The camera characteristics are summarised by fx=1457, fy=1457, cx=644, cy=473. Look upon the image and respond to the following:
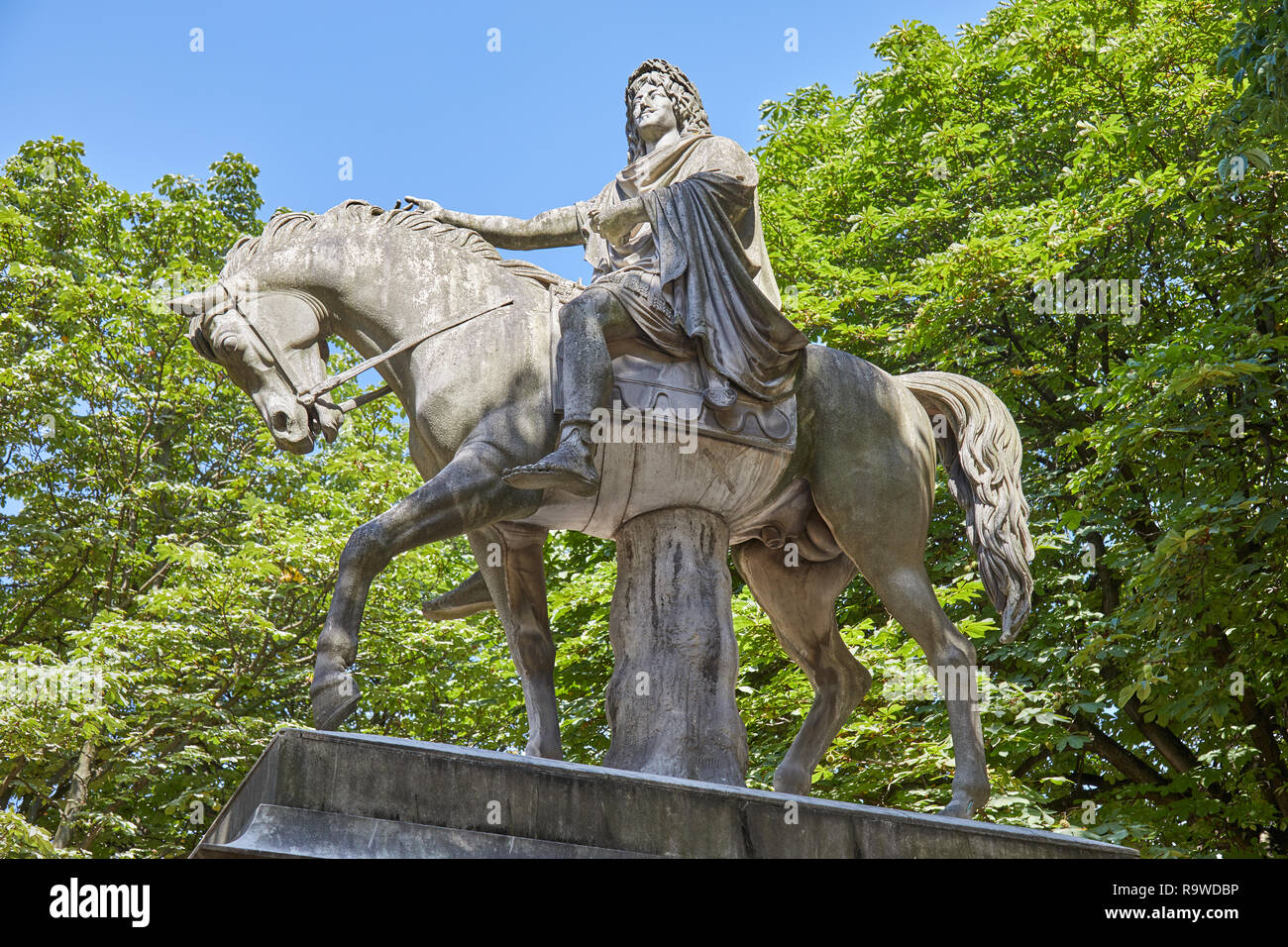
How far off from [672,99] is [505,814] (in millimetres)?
3760

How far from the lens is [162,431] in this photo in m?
17.9

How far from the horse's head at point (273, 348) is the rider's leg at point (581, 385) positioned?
111 centimetres

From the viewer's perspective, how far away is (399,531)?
5617 millimetres

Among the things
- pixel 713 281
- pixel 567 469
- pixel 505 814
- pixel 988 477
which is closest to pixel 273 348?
pixel 567 469

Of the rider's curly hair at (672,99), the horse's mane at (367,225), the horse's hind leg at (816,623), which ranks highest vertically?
the rider's curly hair at (672,99)

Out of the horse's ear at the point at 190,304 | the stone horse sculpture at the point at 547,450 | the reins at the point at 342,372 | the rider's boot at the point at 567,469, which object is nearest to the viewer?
the rider's boot at the point at 567,469

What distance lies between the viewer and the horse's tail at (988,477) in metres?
6.70

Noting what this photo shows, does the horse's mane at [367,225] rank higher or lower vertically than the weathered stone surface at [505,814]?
higher

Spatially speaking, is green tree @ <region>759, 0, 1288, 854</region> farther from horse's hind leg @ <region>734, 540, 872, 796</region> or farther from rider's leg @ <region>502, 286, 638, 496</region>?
rider's leg @ <region>502, 286, 638, 496</region>

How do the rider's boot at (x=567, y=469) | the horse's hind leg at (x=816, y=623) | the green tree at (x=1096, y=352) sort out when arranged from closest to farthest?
the rider's boot at (x=567, y=469)
the horse's hind leg at (x=816, y=623)
the green tree at (x=1096, y=352)

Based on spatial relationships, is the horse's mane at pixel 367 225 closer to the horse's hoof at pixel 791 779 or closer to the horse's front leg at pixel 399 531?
the horse's front leg at pixel 399 531

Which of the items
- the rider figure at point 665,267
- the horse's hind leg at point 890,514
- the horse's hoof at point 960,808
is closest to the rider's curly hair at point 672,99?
the rider figure at point 665,267

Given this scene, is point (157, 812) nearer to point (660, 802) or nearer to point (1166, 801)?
point (1166, 801)
